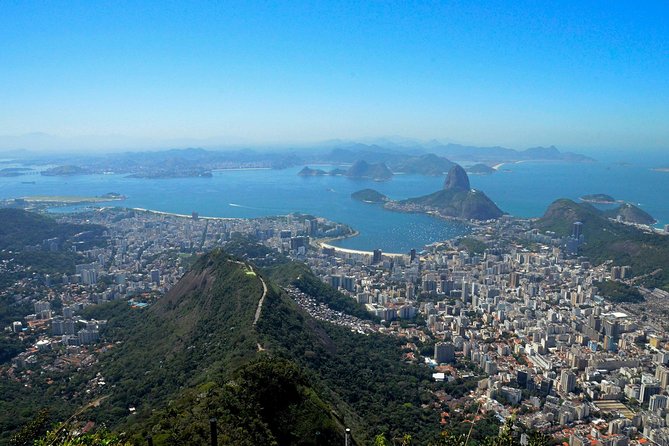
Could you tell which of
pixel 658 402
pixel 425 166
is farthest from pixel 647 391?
pixel 425 166

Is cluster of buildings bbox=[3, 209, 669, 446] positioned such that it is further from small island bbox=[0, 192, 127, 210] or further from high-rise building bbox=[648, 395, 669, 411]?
small island bbox=[0, 192, 127, 210]

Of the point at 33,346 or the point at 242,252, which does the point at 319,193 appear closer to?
the point at 242,252

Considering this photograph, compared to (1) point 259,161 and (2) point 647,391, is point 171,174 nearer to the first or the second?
(1) point 259,161

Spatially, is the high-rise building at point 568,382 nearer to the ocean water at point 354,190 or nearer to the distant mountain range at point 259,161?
the ocean water at point 354,190

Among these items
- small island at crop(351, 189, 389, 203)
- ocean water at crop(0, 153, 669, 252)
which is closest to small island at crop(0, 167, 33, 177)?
ocean water at crop(0, 153, 669, 252)

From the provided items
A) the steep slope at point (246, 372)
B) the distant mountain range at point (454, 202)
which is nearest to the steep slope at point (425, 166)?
the distant mountain range at point (454, 202)

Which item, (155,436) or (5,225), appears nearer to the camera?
(155,436)

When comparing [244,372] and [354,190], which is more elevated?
[244,372]

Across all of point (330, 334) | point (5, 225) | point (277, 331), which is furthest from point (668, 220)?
point (5, 225)
